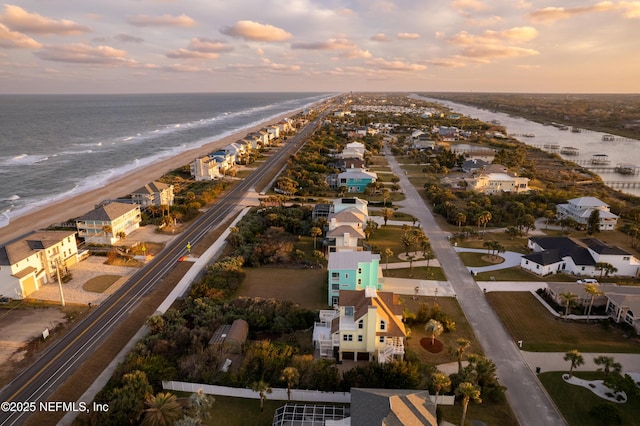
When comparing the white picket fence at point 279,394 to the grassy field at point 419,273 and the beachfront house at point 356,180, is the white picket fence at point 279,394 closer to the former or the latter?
the grassy field at point 419,273

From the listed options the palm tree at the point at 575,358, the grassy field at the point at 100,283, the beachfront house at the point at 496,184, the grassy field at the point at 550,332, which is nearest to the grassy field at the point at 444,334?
the grassy field at the point at 550,332

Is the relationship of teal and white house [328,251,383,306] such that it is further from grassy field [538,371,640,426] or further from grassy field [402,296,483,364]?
grassy field [538,371,640,426]

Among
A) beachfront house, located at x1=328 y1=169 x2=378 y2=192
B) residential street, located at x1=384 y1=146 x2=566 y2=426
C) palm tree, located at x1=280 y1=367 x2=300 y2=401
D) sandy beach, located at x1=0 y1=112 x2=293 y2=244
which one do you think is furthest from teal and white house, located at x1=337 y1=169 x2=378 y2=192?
A: palm tree, located at x1=280 y1=367 x2=300 y2=401

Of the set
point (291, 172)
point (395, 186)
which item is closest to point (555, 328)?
point (395, 186)

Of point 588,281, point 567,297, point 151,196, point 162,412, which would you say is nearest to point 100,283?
point 162,412

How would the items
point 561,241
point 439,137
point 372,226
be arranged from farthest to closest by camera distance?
point 439,137
point 372,226
point 561,241

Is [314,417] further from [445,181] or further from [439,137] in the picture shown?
[439,137]
